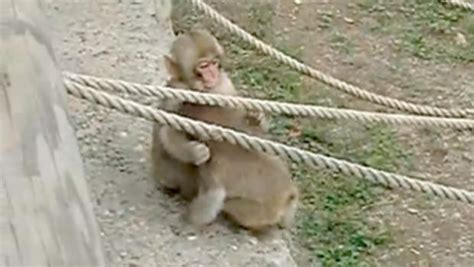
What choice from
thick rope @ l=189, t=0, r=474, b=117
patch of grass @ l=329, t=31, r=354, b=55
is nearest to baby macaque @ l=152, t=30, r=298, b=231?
thick rope @ l=189, t=0, r=474, b=117

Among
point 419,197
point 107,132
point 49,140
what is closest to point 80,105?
point 107,132

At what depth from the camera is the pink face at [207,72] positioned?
289 cm

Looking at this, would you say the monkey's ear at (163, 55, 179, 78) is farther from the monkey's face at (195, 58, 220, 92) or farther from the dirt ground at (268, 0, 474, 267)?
the dirt ground at (268, 0, 474, 267)

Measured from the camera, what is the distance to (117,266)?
2.78 metres

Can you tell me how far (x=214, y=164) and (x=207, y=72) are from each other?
0.22 metres

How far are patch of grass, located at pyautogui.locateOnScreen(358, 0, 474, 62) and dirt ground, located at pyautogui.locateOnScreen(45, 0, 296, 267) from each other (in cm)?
148

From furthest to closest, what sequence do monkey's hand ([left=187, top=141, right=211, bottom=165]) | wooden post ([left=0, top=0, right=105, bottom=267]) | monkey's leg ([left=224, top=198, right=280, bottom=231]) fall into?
1. monkey's leg ([left=224, top=198, right=280, bottom=231])
2. monkey's hand ([left=187, top=141, right=211, bottom=165])
3. wooden post ([left=0, top=0, right=105, bottom=267])

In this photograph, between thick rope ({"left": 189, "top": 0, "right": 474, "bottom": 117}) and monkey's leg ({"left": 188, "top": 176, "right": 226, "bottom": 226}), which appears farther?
thick rope ({"left": 189, "top": 0, "right": 474, "bottom": 117})

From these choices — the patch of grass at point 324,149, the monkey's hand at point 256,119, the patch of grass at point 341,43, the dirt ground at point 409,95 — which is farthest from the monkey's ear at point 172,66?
the patch of grass at point 341,43

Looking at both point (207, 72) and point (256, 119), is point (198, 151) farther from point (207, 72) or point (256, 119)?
point (256, 119)

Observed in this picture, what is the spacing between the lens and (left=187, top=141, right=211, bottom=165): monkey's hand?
2.85 metres

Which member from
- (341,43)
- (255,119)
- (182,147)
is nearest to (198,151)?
(182,147)

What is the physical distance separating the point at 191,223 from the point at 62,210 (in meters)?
1.35

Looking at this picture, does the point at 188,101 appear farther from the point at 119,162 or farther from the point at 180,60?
the point at 119,162
